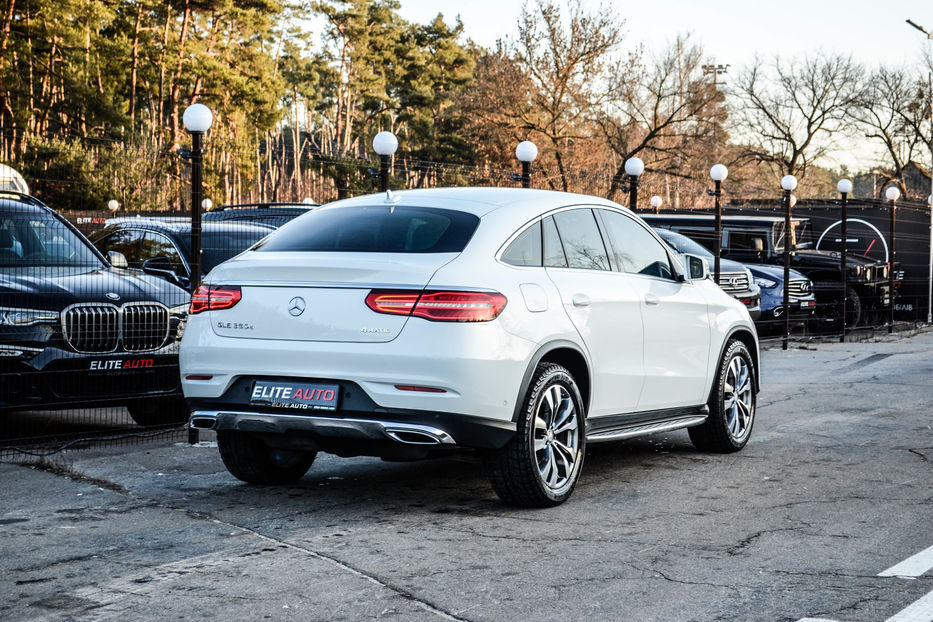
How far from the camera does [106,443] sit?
27.3 feet

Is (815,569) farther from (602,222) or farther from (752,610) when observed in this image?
(602,222)

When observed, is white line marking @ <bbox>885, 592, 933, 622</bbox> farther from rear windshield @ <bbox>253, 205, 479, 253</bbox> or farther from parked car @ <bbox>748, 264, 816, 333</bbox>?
parked car @ <bbox>748, 264, 816, 333</bbox>

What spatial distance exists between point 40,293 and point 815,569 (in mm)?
5748

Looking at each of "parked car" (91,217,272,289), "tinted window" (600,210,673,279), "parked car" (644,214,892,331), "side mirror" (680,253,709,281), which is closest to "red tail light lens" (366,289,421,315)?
"tinted window" (600,210,673,279)

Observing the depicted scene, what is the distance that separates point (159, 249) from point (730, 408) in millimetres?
5953

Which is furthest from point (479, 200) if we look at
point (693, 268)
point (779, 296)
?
point (779, 296)

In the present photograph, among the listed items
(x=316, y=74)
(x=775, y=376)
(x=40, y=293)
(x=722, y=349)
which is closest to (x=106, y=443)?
(x=40, y=293)

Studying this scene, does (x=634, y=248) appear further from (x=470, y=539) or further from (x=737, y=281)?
(x=737, y=281)

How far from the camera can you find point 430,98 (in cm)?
7394

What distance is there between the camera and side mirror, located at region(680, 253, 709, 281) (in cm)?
780

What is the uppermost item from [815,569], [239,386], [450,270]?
[450,270]

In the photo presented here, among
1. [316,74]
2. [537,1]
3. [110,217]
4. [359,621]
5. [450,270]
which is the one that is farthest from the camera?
[316,74]

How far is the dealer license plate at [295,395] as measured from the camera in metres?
5.69

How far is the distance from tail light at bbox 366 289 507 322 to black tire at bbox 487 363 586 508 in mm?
569
